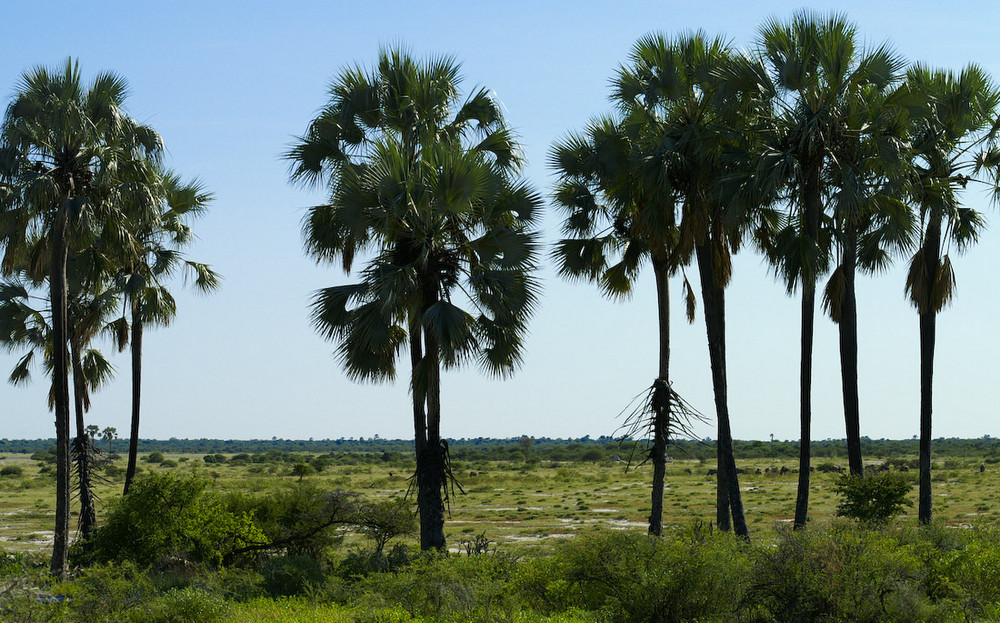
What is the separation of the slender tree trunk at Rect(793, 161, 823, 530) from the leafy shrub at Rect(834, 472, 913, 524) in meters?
1.81

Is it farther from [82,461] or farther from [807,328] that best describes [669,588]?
[82,461]

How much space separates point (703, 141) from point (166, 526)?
45.0ft

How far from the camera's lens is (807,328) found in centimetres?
2095

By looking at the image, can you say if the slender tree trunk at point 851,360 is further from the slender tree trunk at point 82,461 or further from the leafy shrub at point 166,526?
the slender tree trunk at point 82,461

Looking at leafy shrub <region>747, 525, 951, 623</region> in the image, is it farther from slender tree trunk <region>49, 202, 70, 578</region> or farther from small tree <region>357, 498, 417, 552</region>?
slender tree trunk <region>49, 202, 70, 578</region>

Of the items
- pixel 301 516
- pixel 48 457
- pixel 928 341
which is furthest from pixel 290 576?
pixel 48 457

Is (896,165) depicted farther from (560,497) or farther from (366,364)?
(560,497)

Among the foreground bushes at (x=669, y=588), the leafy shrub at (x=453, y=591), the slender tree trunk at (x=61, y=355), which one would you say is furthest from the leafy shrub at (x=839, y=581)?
the slender tree trunk at (x=61, y=355)

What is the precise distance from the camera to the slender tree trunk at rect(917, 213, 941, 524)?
944 inches

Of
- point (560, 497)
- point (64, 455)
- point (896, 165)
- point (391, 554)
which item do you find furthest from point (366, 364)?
point (560, 497)

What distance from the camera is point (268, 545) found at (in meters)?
20.2

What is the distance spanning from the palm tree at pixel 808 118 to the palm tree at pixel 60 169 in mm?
14191

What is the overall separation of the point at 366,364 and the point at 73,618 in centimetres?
790

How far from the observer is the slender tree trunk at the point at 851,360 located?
23.0 m
